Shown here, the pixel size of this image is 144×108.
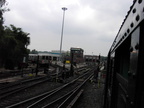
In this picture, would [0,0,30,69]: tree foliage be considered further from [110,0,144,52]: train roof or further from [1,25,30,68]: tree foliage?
[110,0,144,52]: train roof

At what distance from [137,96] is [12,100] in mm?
7911

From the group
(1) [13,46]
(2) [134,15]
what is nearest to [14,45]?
(1) [13,46]

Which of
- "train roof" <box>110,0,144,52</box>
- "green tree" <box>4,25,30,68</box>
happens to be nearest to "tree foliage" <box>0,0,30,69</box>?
"green tree" <box>4,25,30,68</box>

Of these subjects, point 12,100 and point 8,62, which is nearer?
point 12,100

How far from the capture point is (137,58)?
928mm

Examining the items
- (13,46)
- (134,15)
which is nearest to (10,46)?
(13,46)

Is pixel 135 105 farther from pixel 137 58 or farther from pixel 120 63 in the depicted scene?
pixel 120 63

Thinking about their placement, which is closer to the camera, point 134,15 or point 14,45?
point 134,15

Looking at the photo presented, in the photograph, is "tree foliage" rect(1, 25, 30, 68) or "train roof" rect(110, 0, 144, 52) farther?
"tree foliage" rect(1, 25, 30, 68)

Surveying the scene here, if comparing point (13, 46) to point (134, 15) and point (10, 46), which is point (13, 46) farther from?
point (134, 15)

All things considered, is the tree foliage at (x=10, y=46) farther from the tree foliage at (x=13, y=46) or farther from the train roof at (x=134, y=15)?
the train roof at (x=134, y=15)

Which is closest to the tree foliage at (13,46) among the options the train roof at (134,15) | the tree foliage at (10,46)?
the tree foliage at (10,46)

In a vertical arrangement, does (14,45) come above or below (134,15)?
above

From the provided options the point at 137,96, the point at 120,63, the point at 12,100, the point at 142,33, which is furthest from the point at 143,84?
the point at 12,100
